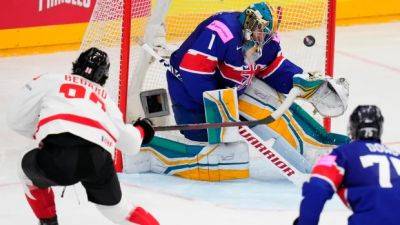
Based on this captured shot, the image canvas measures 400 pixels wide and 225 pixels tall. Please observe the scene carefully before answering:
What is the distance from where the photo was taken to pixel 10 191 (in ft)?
17.9

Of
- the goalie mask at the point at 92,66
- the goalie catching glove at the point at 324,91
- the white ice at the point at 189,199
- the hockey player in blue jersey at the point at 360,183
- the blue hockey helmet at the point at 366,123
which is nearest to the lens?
the hockey player in blue jersey at the point at 360,183

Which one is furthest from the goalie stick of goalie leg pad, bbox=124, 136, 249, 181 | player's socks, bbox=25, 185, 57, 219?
player's socks, bbox=25, 185, 57, 219

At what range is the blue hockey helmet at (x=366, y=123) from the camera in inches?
142

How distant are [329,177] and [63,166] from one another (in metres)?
1.09

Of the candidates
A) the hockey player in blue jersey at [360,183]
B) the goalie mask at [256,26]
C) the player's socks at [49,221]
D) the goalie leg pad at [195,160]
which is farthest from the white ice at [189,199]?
→ the hockey player in blue jersey at [360,183]

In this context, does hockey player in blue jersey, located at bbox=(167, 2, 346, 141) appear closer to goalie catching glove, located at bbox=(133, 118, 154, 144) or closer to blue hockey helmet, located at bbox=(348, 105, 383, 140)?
goalie catching glove, located at bbox=(133, 118, 154, 144)

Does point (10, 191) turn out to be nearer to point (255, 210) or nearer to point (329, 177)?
point (255, 210)

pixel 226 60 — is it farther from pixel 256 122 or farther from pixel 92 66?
pixel 92 66

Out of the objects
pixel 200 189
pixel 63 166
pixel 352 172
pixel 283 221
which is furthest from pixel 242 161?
pixel 352 172

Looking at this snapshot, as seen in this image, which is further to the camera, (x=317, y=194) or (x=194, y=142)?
(x=194, y=142)

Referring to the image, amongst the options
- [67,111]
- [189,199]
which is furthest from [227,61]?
[67,111]

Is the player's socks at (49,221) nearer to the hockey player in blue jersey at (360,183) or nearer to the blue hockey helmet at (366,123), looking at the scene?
the hockey player in blue jersey at (360,183)

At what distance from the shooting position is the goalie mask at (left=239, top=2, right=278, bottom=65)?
5.36m

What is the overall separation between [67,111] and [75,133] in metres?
0.09
